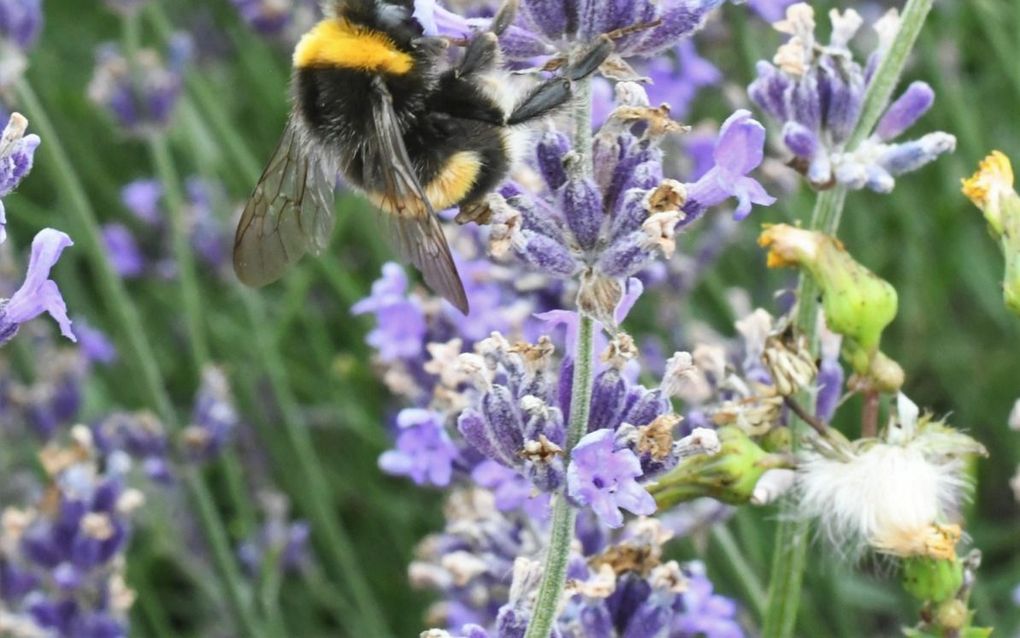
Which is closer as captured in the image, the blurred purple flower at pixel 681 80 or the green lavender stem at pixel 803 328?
the green lavender stem at pixel 803 328

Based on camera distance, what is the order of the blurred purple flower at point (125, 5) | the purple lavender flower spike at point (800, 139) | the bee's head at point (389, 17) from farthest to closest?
1. the blurred purple flower at point (125, 5)
2. the purple lavender flower spike at point (800, 139)
3. the bee's head at point (389, 17)

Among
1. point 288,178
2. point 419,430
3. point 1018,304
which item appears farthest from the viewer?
point 419,430

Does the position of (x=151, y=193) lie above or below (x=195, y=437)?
above

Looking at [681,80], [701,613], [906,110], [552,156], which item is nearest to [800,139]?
[906,110]

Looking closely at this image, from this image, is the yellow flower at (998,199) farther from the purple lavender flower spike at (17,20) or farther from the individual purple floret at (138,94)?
the individual purple floret at (138,94)

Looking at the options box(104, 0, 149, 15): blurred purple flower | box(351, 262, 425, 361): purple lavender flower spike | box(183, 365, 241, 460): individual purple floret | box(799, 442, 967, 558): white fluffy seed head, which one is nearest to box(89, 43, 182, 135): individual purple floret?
box(104, 0, 149, 15): blurred purple flower

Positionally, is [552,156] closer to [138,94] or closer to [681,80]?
[681,80]

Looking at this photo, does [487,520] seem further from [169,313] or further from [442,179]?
[169,313]

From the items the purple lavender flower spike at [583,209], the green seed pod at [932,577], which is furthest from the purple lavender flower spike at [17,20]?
the green seed pod at [932,577]

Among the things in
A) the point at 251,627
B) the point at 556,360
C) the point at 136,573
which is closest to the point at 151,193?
the point at 136,573
